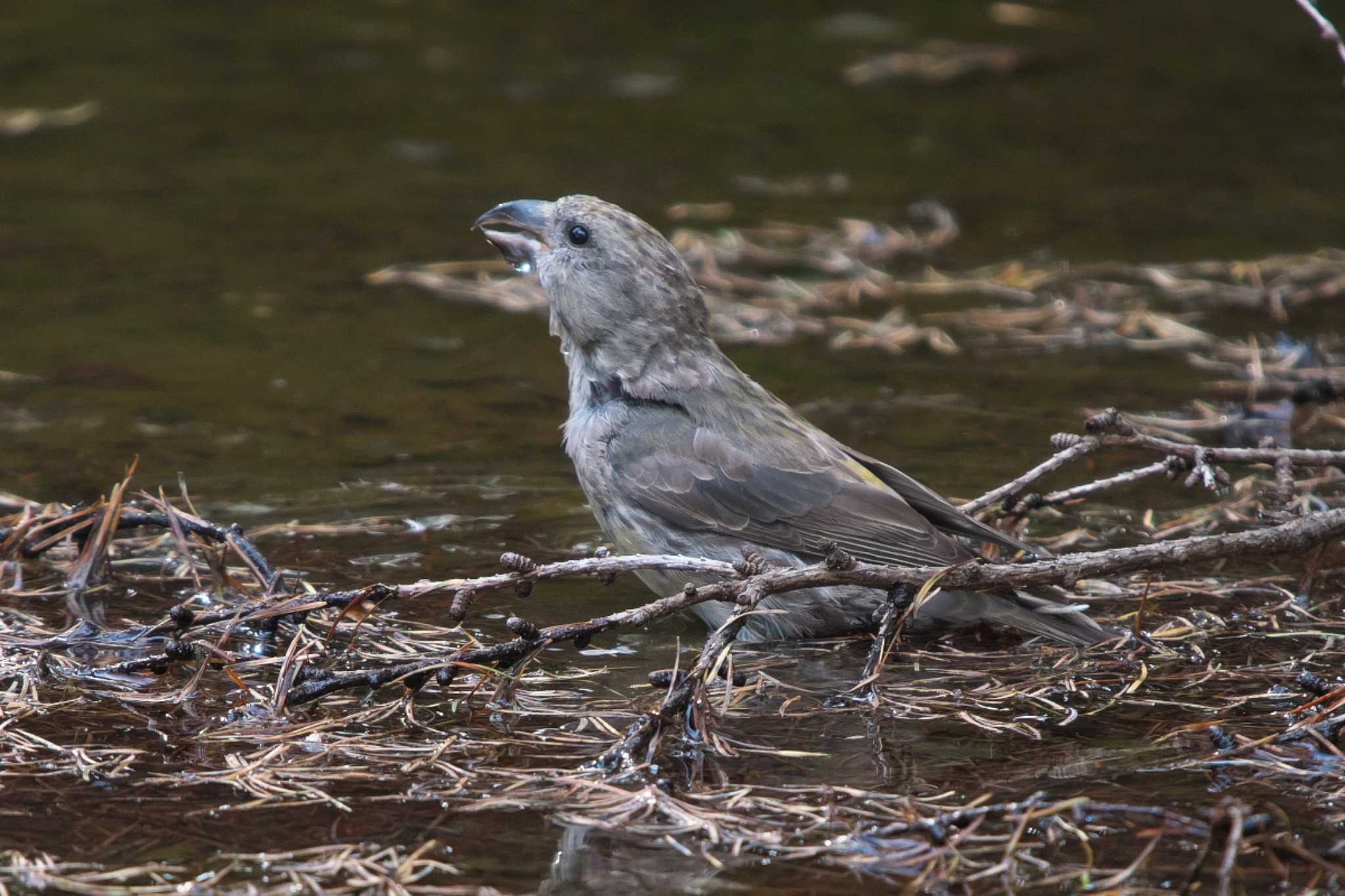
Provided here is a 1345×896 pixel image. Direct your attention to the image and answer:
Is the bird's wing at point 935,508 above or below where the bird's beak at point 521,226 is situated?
below

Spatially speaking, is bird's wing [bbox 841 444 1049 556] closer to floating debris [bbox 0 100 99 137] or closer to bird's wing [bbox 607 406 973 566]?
bird's wing [bbox 607 406 973 566]

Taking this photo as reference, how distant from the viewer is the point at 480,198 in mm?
10328

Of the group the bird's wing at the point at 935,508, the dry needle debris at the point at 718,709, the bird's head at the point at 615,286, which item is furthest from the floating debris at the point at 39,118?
the bird's wing at the point at 935,508

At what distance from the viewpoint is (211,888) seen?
2.99m

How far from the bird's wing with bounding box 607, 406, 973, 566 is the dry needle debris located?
0.30 m

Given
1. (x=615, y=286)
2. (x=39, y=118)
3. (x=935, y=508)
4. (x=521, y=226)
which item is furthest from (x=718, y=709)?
(x=39, y=118)

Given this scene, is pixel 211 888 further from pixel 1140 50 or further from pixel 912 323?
pixel 1140 50

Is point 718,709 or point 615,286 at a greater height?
point 615,286

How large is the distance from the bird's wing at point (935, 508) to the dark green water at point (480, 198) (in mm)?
843

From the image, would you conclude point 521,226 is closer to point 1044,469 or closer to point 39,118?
point 1044,469

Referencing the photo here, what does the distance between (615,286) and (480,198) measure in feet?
16.9

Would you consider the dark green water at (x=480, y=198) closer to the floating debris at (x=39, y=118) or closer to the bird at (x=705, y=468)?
the floating debris at (x=39, y=118)

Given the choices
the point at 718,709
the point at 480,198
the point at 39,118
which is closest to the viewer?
the point at 718,709

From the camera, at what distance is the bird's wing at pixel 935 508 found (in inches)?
189
